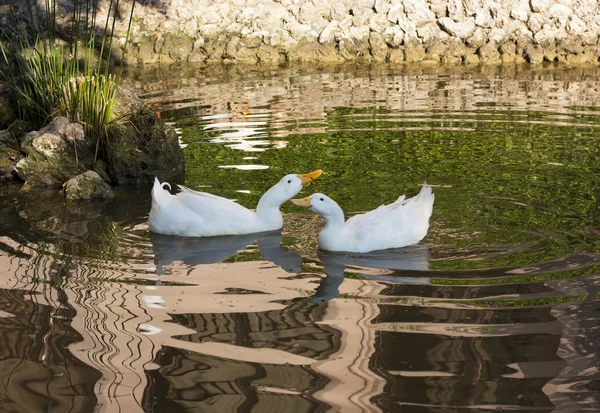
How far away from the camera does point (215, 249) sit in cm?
777

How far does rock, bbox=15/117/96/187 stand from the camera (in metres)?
10.0

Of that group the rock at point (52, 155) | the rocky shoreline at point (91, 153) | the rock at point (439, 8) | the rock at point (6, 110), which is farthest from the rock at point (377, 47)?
the rock at point (52, 155)

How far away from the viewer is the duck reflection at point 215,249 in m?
7.36

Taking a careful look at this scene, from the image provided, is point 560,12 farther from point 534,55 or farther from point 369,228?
point 369,228

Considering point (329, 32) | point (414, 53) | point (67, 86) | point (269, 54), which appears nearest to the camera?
point (67, 86)

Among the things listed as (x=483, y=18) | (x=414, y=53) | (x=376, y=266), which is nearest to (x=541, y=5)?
(x=483, y=18)

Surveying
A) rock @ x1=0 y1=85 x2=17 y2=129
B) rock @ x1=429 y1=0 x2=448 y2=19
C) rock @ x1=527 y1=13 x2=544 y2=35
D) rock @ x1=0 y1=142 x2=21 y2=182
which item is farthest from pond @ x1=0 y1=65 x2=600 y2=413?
rock @ x1=429 y1=0 x2=448 y2=19

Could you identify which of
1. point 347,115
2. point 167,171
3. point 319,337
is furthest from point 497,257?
point 347,115

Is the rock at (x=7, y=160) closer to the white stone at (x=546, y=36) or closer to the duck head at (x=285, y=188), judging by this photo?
the duck head at (x=285, y=188)

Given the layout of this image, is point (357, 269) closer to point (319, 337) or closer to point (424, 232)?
point (424, 232)

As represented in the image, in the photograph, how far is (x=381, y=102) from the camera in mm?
14125

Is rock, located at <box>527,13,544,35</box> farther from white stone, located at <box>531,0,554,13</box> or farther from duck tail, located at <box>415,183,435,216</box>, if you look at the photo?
duck tail, located at <box>415,183,435,216</box>

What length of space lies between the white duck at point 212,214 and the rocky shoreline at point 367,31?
1095 centimetres

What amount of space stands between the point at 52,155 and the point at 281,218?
3254 mm
